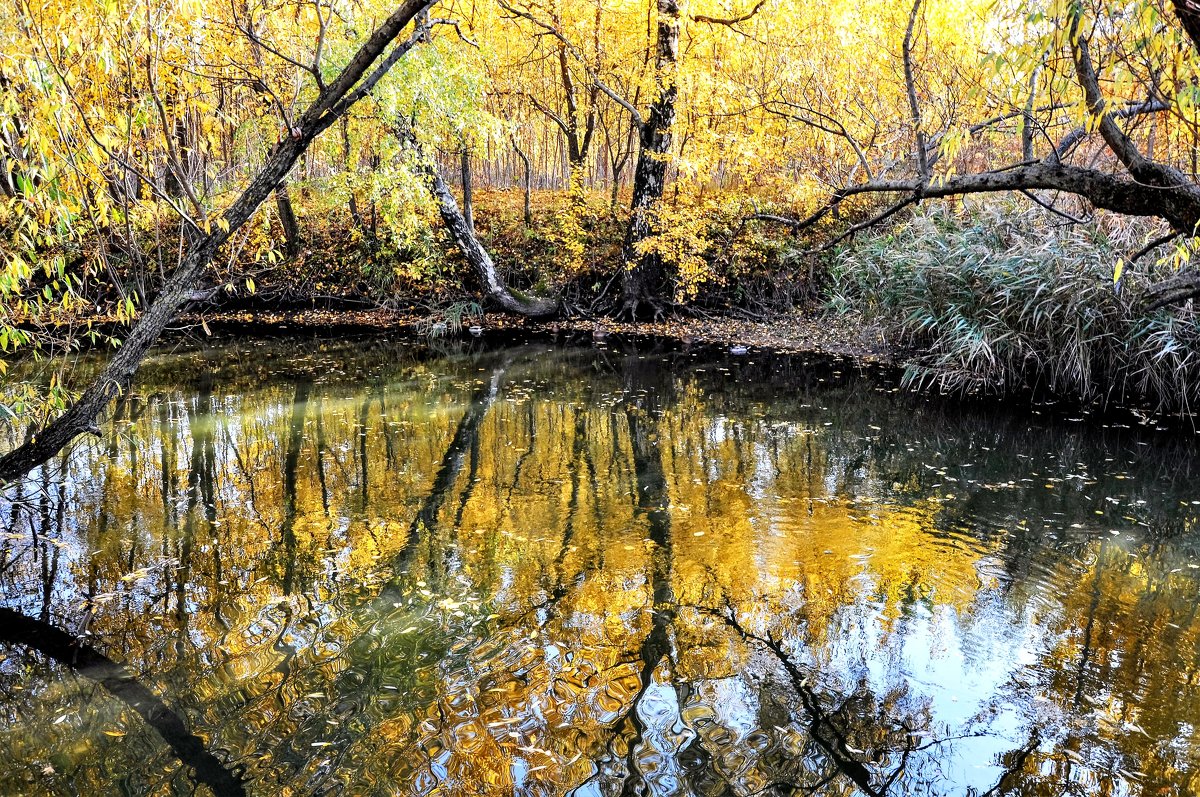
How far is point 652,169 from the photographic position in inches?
600

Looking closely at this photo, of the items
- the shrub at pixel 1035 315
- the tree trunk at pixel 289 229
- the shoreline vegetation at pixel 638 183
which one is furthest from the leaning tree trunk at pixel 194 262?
the tree trunk at pixel 289 229

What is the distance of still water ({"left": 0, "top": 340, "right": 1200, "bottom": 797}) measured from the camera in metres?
3.50

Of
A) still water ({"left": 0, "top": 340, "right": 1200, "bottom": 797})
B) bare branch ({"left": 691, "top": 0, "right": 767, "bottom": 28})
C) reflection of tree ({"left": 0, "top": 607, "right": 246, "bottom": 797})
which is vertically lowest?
reflection of tree ({"left": 0, "top": 607, "right": 246, "bottom": 797})

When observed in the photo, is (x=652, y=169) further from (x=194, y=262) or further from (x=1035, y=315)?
(x=194, y=262)

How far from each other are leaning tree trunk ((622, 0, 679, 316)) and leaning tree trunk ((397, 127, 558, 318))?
5.57 feet

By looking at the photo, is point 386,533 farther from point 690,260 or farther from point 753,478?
point 690,260

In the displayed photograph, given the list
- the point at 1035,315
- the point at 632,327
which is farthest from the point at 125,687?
the point at 632,327

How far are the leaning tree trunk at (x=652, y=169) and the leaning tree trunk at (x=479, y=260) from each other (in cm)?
170

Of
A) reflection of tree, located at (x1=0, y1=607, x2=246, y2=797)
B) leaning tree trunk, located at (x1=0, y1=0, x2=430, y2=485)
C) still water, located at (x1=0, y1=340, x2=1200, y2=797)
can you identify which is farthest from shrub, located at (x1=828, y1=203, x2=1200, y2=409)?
reflection of tree, located at (x1=0, y1=607, x2=246, y2=797)

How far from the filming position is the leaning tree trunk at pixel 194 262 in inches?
192

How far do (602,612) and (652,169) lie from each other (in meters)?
11.8

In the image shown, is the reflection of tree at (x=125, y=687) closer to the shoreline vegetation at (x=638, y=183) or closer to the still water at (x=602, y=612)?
the still water at (x=602, y=612)

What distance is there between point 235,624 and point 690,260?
11.9 metres

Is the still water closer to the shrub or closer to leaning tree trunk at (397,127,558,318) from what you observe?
the shrub
